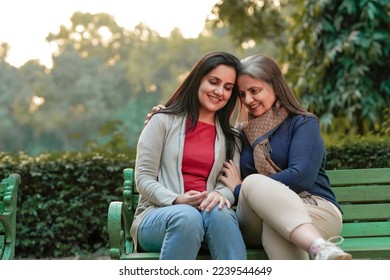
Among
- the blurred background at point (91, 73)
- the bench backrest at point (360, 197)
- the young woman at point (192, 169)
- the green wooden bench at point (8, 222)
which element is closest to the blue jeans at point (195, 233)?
the young woman at point (192, 169)

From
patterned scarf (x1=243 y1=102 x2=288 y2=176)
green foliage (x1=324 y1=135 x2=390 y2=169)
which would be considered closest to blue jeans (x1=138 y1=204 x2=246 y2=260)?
patterned scarf (x1=243 y1=102 x2=288 y2=176)

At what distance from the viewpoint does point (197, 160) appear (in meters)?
3.49

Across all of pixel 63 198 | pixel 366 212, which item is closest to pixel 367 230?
pixel 366 212

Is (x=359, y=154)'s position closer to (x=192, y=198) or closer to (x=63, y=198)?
(x=63, y=198)

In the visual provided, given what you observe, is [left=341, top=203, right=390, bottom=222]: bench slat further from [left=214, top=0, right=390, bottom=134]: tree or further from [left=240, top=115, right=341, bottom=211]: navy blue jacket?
[left=214, top=0, right=390, bottom=134]: tree

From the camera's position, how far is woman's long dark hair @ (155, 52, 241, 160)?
11.6 ft

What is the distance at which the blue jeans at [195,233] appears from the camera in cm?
302

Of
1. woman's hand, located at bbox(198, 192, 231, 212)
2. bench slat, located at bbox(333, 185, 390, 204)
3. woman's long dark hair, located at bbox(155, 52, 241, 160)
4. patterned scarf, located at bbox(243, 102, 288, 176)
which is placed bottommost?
bench slat, located at bbox(333, 185, 390, 204)

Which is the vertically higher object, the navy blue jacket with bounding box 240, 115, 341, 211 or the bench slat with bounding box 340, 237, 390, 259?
the navy blue jacket with bounding box 240, 115, 341, 211

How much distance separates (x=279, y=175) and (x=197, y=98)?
0.63 metres

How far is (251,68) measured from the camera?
3.54 m

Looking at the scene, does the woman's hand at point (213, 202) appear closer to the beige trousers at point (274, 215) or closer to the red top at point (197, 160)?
the beige trousers at point (274, 215)

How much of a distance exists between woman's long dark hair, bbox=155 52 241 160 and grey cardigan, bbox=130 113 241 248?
2.4 inches

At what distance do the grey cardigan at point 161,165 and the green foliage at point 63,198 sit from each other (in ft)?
7.68
